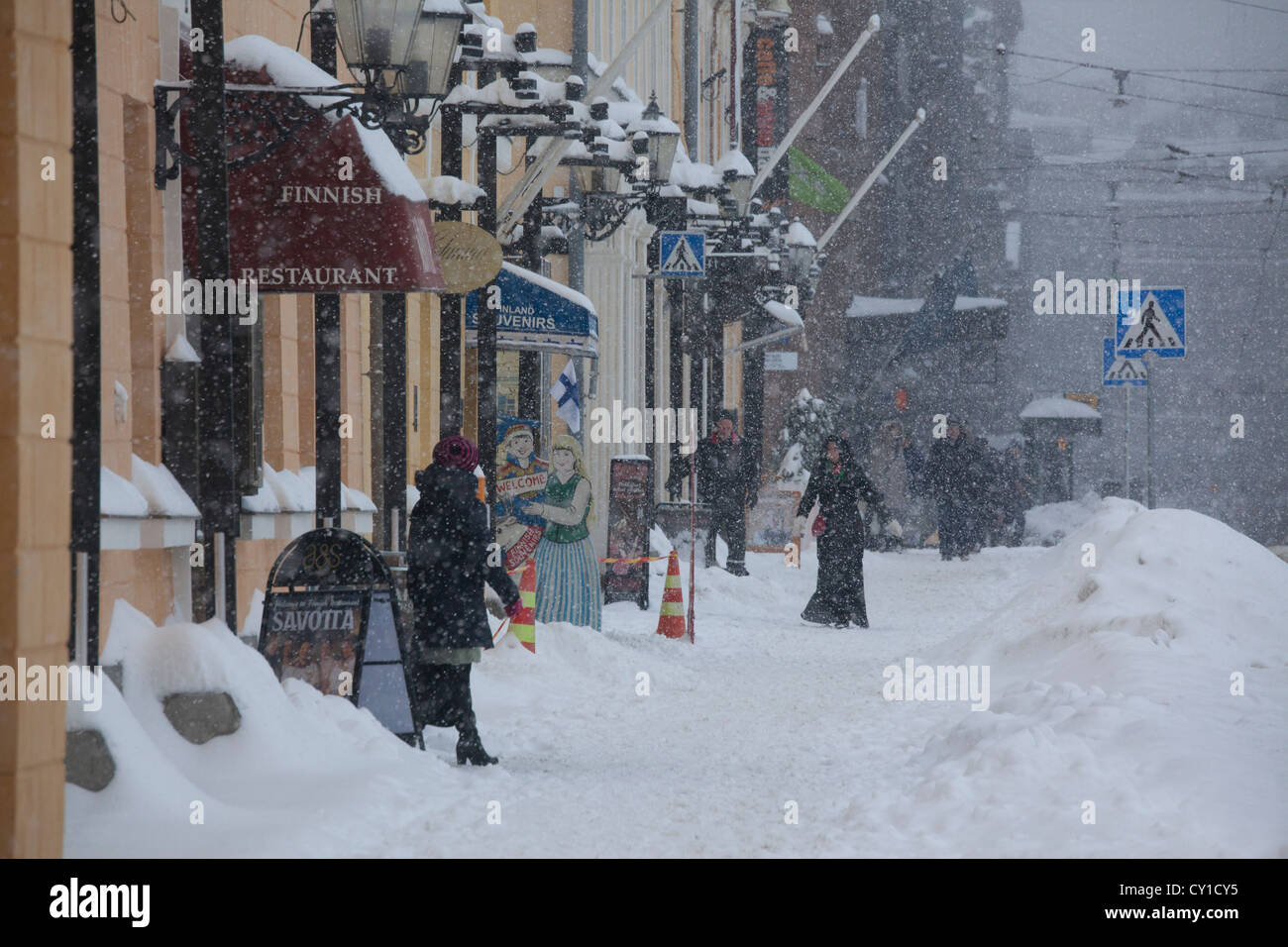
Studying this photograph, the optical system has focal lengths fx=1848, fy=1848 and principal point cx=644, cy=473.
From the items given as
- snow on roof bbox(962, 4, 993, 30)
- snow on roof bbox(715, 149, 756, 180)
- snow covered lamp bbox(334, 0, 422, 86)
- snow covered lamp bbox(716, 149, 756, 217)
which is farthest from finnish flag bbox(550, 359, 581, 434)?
snow on roof bbox(962, 4, 993, 30)

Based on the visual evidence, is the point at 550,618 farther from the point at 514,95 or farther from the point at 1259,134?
the point at 1259,134

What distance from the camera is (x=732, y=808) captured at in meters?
8.50

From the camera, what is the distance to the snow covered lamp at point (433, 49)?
10.2 metres

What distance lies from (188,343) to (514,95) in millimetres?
3682

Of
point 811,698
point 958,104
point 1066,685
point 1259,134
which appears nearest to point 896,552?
point 811,698

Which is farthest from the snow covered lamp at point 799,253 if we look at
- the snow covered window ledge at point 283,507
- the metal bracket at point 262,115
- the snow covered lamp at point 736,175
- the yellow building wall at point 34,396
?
the yellow building wall at point 34,396

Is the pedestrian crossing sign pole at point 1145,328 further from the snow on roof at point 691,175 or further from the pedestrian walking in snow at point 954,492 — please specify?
the pedestrian walking in snow at point 954,492

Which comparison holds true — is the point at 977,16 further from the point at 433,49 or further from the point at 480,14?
the point at 433,49

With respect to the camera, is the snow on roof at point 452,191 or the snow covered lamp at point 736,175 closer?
the snow on roof at point 452,191

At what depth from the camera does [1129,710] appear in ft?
29.6

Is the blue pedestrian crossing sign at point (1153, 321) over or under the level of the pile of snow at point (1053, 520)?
over

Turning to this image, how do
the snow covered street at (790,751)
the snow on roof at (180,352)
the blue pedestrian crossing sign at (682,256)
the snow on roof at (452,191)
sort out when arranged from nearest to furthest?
the snow covered street at (790,751) → the snow on roof at (180,352) → the snow on roof at (452,191) → the blue pedestrian crossing sign at (682,256)

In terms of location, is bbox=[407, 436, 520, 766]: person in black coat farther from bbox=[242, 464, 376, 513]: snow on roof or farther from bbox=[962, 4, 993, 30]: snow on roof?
bbox=[962, 4, 993, 30]: snow on roof

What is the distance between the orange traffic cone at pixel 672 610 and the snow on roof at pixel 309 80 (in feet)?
22.7
